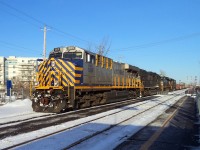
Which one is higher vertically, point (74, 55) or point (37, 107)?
point (74, 55)

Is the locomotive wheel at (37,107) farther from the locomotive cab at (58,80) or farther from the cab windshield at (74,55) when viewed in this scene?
the cab windshield at (74,55)

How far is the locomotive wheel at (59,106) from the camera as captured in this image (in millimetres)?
16078

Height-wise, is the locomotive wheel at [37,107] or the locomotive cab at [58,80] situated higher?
the locomotive cab at [58,80]

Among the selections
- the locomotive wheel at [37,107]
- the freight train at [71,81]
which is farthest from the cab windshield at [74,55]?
the locomotive wheel at [37,107]

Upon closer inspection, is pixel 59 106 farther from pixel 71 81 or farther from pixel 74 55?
pixel 74 55

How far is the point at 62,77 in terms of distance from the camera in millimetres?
17281

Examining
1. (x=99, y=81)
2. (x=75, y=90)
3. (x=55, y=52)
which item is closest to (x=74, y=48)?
(x=55, y=52)

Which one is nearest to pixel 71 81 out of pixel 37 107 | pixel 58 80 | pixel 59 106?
pixel 58 80

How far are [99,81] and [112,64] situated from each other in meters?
3.86

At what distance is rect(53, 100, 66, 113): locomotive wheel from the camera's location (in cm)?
1608

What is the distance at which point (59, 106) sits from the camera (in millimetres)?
16109

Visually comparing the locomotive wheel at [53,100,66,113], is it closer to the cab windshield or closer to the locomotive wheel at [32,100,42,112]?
the locomotive wheel at [32,100,42,112]

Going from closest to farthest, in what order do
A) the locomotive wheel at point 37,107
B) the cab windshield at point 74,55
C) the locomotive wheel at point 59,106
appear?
the locomotive wheel at point 59,106 → the locomotive wheel at point 37,107 → the cab windshield at point 74,55

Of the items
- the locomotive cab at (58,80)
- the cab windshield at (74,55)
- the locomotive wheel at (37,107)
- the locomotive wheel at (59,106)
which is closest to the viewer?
the locomotive wheel at (59,106)
